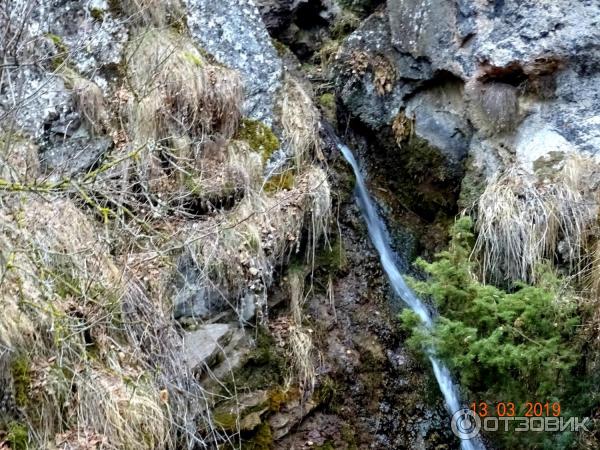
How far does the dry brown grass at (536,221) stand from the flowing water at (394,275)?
2.09 feet

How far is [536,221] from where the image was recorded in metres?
4.69

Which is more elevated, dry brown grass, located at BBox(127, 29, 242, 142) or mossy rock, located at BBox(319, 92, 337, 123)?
dry brown grass, located at BBox(127, 29, 242, 142)

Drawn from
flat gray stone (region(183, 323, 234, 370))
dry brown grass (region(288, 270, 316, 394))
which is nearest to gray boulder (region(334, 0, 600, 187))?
dry brown grass (region(288, 270, 316, 394))

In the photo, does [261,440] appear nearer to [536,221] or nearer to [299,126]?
[536,221]

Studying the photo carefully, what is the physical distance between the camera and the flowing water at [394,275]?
4.66 m

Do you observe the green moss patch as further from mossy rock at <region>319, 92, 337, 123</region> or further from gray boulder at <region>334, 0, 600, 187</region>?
mossy rock at <region>319, 92, 337, 123</region>

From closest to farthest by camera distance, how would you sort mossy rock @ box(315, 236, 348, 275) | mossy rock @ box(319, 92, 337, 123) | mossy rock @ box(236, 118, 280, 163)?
mossy rock @ box(315, 236, 348, 275) → mossy rock @ box(236, 118, 280, 163) → mossy rock @ box(319, 92, 337, 123)

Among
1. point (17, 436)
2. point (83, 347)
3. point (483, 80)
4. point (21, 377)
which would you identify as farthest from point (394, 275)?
point (17, 436)

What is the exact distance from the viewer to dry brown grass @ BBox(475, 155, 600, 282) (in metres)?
4.60

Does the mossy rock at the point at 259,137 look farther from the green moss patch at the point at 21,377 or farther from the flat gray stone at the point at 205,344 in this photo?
the green moss patch at the point at 21,377
